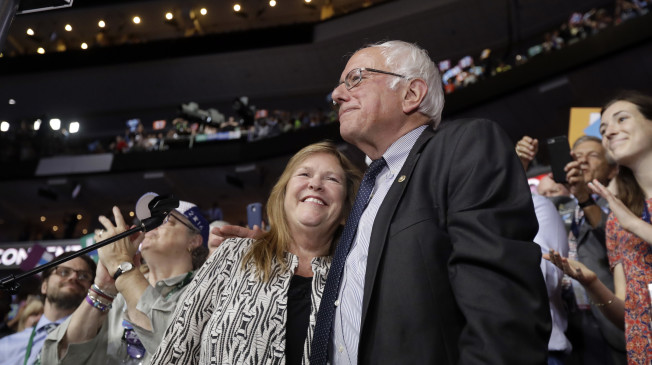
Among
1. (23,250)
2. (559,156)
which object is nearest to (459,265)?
(559,156)

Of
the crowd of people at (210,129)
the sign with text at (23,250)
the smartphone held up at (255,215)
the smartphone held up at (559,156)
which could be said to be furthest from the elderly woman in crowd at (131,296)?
the crowd of people at (210,129)

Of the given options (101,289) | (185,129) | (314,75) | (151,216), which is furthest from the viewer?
(314,75)

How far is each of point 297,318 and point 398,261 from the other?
0.57 m

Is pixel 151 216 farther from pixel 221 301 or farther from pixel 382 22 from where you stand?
pixel 382 22

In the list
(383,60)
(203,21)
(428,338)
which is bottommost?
(428,338)

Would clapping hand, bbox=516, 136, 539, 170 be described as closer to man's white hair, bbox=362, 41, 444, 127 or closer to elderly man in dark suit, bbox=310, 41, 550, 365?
man's white hair, bbox=362, 41, 444, 127

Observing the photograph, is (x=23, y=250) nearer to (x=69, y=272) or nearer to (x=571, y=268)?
(x=69, y=272)

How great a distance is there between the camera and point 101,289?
256 cm

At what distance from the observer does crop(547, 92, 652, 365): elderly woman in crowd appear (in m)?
2.16

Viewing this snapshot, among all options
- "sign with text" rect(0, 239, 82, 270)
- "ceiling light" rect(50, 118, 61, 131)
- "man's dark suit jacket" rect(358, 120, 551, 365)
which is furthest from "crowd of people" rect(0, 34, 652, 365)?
"ceiling light" rect(50, 118, 61, 131)

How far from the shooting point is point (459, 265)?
128cm

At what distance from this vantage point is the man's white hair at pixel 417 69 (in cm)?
177

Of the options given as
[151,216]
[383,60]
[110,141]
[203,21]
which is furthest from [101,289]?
[203,21]

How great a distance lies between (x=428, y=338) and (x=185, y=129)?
1501 cm
